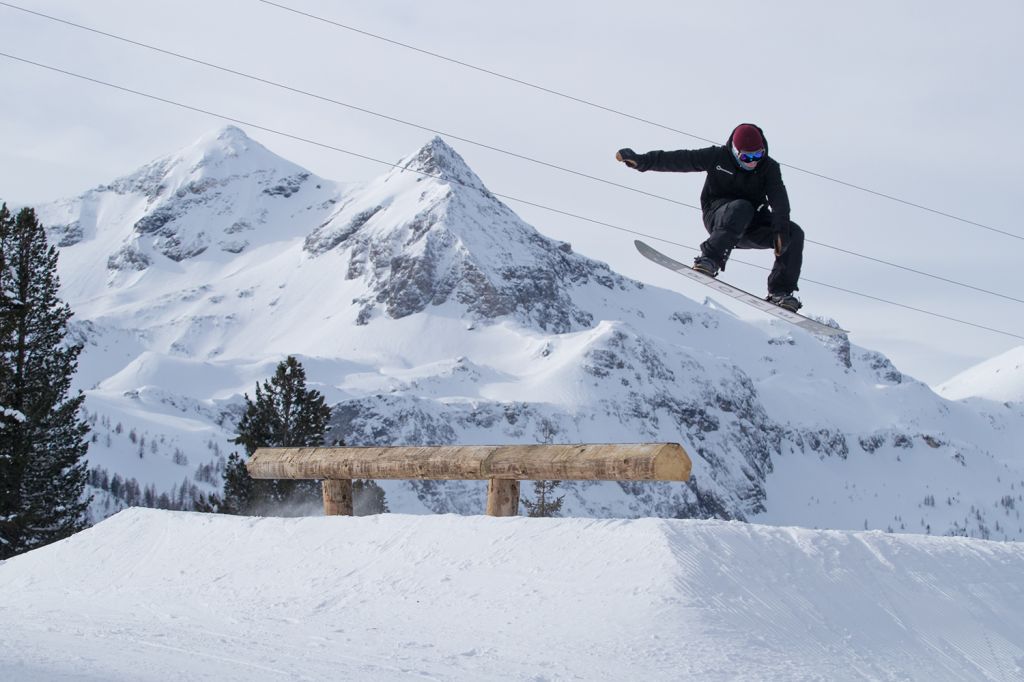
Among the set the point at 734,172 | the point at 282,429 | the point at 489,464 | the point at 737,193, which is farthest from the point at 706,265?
the point at 282,429

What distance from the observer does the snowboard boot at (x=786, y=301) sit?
506 inches

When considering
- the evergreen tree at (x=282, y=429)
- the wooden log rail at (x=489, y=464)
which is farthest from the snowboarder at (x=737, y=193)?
the evergreen tree at (x=282, y=429)

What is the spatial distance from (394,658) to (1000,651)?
534 cm

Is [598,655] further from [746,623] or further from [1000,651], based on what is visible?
[1000,651]

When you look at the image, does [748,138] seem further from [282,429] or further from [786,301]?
[282,429]

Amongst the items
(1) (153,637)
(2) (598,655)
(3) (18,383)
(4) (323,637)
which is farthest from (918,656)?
(3) (18,383)

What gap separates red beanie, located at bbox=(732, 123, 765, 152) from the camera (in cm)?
1183

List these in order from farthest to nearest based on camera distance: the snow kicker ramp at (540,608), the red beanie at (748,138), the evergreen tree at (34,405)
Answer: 1. the evergreen tree at (34,405)
2. the red beanie at (748,138)
3. the snow kicker ramp at (540,608)

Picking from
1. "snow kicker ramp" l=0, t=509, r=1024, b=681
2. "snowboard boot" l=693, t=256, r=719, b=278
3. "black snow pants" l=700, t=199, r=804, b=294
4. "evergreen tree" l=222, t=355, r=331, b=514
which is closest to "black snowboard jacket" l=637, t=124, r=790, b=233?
"black snow pants" l=700, t=199, r=804, b=294

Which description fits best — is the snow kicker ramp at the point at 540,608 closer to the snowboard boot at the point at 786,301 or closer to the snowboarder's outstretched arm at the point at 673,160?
the snowboard boot at the point at 786,301

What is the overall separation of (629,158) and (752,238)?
174 centimetres

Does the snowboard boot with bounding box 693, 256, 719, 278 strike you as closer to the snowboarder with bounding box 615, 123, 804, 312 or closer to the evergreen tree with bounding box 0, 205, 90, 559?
the snowboarder with bounding box 615, 123, 804, 312

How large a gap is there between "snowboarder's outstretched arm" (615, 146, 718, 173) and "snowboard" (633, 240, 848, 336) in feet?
4.16

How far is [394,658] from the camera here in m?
8.71
